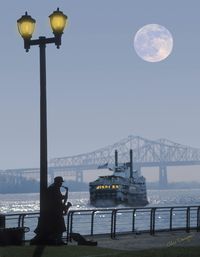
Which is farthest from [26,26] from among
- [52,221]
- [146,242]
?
[146,242]

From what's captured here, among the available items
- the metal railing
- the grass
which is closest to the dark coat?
the grass

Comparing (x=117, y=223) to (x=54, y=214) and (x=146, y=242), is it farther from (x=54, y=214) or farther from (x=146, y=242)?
(x=54, y=214)

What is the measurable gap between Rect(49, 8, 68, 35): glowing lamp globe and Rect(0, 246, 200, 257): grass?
5365 mm

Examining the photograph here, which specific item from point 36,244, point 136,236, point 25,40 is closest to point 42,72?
point 25,40

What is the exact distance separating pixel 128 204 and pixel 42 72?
13018 cm

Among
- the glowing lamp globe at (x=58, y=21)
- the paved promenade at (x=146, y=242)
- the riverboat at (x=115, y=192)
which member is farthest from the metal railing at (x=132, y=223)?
the riverboat at (x=115, y=192)

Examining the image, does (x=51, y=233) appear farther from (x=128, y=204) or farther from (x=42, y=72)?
(x=128, y=204)

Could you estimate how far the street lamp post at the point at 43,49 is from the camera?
16484mm

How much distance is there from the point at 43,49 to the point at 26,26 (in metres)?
0.90

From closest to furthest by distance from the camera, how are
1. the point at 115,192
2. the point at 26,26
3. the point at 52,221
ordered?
1. the point at 26,26
2. the point at 52,221
3. the point at 115,192

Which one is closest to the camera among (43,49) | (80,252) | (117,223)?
(80,252)

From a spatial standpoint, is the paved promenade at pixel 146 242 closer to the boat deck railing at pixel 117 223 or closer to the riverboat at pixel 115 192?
the boat deck railing at pixel 117 223

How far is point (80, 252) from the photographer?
16.4m

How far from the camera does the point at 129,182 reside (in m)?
152
